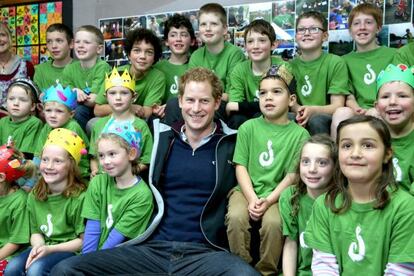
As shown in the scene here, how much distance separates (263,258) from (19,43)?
4.26 m

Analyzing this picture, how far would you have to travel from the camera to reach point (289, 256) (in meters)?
2.40

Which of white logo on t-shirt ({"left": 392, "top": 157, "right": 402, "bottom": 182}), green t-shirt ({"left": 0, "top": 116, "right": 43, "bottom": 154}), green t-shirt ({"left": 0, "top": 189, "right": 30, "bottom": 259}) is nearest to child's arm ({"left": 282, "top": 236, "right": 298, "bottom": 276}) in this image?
white logo on t-shirt ({"left": 392, "top": 157, "right": 402, "bottom": 182})

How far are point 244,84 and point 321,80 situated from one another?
0.52 meters

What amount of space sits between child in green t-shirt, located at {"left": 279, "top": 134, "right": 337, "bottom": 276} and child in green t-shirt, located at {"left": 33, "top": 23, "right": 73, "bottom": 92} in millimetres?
2798

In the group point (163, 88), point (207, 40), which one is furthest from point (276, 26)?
point (163, 88)

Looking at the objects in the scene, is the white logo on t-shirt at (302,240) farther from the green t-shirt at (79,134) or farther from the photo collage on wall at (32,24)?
the photo collage on wall at (32,24)

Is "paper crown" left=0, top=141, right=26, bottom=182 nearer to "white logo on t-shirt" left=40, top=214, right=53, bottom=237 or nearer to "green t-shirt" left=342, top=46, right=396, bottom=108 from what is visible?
"white logo on t-shirt" left=40, top=214, right=53, bottom=237

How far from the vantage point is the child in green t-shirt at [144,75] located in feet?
12.5

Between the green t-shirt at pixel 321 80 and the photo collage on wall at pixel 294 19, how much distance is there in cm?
51

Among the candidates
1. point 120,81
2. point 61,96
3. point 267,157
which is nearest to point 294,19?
point 120,81

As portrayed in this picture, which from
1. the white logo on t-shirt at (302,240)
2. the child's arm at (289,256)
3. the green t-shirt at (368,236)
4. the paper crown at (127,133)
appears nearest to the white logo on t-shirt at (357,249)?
the green t-shirt at (368,236)

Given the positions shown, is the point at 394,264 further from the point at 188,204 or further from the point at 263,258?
the point at 188,204

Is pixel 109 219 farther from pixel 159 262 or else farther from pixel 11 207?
pixel 11 207

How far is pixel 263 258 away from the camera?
2.46 metres
